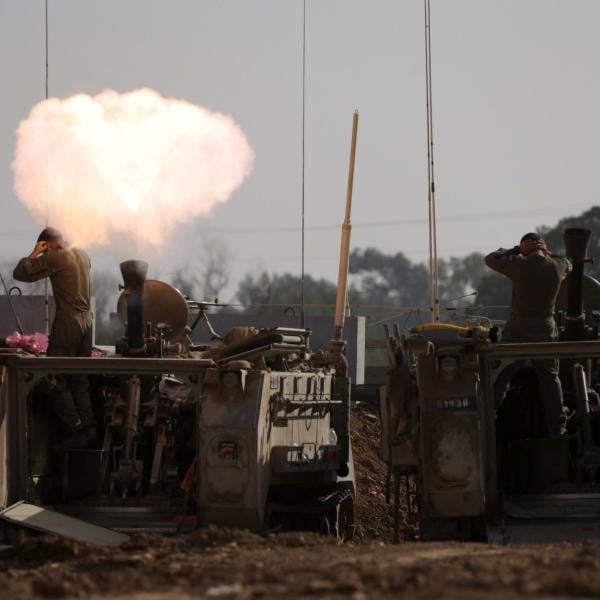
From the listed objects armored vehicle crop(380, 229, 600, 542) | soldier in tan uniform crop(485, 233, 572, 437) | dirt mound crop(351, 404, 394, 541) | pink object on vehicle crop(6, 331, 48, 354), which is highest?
soldier in tan uniform crop(485, 233, 572, 437)

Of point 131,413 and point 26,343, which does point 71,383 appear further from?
point 131,413

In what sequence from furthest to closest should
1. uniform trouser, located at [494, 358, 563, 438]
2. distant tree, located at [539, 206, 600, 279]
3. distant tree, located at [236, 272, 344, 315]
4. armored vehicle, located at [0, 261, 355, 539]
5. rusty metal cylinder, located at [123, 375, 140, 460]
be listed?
1. distant tree, located at [236, 272, 344, 315]
2. distant tree, located at [539, 206, 600, 279]
3. uniform trouser, located at [494, 358, 563, 438]
4. rusty metal cylinder, located at [123, 375, 140, 460]
5. armored vehicle, located at [0, 261, 355, 539]

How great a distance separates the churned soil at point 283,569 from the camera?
28.9 ft

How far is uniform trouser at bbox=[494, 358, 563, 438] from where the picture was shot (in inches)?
579

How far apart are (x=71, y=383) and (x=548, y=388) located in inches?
170

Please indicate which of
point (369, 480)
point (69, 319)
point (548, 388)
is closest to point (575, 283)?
point (548, 388)

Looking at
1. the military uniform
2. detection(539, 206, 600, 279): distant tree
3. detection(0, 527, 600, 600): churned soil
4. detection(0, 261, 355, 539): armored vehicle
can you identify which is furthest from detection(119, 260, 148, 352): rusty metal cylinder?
detection(539, 206, 600, 279): distant tree

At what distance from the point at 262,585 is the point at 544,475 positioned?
5.92 metres

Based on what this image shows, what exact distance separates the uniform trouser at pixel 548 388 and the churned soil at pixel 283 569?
2753 mm

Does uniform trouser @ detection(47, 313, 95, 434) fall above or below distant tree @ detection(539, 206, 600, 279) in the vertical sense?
below

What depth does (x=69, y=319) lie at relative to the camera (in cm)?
1527

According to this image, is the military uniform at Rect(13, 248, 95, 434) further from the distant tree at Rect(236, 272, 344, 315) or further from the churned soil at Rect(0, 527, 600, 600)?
the distant tree at Rect(236, 272, 344, 315)

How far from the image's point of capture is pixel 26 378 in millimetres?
14289

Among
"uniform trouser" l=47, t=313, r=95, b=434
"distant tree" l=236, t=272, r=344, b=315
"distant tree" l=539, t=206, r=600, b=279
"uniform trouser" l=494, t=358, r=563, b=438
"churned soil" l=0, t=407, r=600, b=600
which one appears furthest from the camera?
"distant tree" l=236, t=272, r=344, b=315
